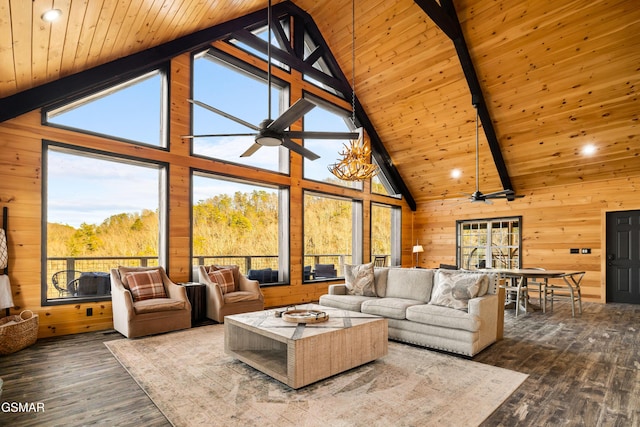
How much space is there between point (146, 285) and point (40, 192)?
5.58ft

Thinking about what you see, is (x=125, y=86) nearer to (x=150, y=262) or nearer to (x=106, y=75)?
(x=106, y=75)

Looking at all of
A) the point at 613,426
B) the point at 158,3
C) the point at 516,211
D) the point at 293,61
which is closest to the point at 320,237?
the point at 293,61

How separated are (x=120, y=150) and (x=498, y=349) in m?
5.51

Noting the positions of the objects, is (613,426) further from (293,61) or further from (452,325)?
(293,61)

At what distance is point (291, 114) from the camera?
331cm

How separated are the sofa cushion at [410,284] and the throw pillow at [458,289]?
321 mm

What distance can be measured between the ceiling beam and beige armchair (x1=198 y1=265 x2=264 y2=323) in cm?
494

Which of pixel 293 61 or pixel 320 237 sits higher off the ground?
pixel 293 61

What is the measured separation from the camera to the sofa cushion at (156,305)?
4.27 metres

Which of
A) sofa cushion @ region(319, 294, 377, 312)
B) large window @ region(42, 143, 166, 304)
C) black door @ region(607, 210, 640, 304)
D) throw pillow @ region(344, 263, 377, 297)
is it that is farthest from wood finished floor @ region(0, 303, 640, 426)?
black door @ region(607, 210, 640, 304)

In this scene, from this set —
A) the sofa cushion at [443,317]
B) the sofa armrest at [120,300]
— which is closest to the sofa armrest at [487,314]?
the sofa cushion at [443,317]

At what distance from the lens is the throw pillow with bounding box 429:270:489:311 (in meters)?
4.05

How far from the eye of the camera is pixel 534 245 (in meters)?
8.36

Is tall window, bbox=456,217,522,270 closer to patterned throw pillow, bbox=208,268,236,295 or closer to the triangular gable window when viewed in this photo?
patterned throw pillow, bbox=208,268,236,295
